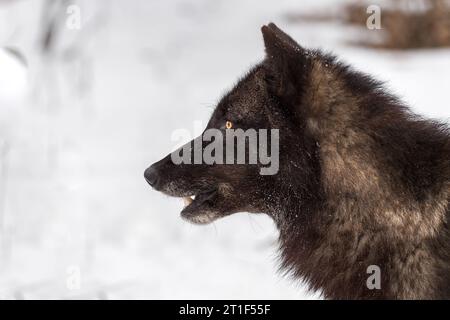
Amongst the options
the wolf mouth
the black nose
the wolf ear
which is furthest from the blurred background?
the wolf ear

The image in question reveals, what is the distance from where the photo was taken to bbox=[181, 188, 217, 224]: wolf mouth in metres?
3.81

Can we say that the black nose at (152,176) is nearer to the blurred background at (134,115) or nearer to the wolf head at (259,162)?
the wolf head at (259,162)

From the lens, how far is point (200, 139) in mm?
3873

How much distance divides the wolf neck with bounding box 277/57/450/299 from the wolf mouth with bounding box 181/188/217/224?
40 centimetres

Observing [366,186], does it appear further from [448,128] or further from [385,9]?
[385,9]

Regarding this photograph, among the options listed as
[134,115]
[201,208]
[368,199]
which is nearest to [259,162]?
[201,208]

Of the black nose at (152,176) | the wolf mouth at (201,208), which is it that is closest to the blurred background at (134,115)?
the wolf mouth at (201,208)

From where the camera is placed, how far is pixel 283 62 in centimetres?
350

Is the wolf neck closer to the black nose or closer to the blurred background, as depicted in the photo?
the blurred background

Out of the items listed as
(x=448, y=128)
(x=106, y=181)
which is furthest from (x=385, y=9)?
(x=448, y=128)

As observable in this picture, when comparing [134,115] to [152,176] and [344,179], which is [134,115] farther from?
[344,179]

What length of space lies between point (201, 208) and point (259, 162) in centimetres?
41

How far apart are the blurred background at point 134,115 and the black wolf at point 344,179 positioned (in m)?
0.45
